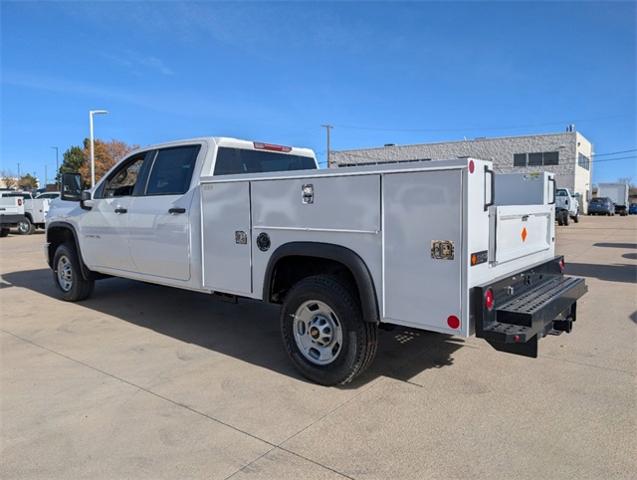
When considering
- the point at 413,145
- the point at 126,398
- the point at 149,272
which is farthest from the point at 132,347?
the point at 413,145

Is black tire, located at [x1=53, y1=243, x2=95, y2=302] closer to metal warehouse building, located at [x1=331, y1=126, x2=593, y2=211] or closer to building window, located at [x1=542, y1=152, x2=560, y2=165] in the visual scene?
metal warehouse building, located at [x1=331, y1=126, x2=593, y2=211]

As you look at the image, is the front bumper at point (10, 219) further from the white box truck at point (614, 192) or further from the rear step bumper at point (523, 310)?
the white box truck at point (614, 192)

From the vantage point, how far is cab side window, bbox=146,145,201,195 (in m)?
5.40

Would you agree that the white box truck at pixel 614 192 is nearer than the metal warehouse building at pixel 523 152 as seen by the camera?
No

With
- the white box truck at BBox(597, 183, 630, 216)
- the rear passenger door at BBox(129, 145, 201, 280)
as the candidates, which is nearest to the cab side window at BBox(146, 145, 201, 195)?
the rear passenger door at BBox(129, 145, 201, 280)

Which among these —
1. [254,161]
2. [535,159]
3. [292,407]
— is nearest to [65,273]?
[254,161]

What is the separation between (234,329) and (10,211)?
1869 cm

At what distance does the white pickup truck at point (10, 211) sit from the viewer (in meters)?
Answer: 20.3

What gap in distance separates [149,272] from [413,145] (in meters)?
44.8

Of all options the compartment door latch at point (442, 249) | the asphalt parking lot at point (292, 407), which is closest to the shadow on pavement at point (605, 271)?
the asphalt parking lot at point (292, 407)

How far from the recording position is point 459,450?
123 inches

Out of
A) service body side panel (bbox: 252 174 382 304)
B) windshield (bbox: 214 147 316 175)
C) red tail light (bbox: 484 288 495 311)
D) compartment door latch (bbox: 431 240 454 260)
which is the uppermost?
windshield (bbox: 214 147 316 175)

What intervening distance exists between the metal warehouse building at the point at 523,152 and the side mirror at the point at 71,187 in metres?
34.8

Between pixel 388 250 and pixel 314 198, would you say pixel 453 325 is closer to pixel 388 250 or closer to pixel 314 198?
pixel 388 250
